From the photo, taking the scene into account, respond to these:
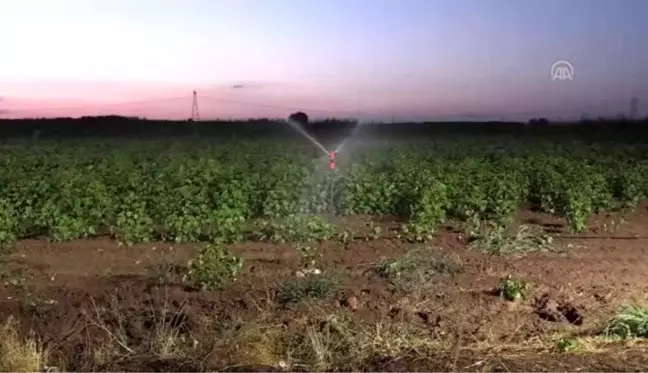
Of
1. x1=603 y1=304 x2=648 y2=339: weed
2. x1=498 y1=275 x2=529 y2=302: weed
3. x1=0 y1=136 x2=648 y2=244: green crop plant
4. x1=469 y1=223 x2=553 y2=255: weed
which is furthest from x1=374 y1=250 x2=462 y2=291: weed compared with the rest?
x1=603 y1=304 x2=648 y2=339: weed

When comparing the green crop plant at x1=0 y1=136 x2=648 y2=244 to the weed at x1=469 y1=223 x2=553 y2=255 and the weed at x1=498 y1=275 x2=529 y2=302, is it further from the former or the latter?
the weed at x1=498 y1=275 x2=529 y2=302

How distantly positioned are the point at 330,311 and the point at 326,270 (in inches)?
66.4

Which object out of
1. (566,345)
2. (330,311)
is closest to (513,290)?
(566,345)

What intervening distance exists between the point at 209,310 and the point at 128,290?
3.13 ft

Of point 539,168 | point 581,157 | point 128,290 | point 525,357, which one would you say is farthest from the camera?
point 581,157

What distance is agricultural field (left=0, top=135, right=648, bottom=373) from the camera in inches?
227

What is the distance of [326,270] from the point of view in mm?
8383

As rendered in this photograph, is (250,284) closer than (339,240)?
Yes

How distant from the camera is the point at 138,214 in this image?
33.1 feet

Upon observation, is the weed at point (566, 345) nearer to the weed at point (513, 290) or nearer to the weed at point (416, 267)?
the weed at point (513, 290)

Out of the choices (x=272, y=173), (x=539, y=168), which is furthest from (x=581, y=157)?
(x=272, y=173)

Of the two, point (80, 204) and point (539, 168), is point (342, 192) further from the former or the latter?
point (539, 168)

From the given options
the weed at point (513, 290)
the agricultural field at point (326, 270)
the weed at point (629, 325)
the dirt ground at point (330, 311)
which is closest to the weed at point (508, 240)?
the agricultural field at point (326, 270)

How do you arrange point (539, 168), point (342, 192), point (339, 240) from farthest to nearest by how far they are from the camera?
point (539, 168) < point (342, 192) < point (339, 240)
